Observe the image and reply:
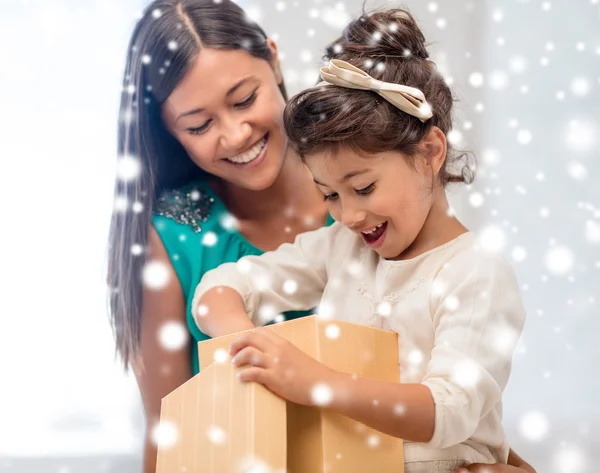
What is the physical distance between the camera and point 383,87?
1144 mm

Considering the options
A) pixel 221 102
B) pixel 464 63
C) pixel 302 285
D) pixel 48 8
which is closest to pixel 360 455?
pixel 302 285

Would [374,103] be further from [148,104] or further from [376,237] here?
[148,104]

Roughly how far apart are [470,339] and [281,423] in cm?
31

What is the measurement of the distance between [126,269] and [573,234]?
3.95 ft

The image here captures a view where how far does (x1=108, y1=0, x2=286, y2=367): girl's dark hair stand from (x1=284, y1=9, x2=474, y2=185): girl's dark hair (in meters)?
0.29

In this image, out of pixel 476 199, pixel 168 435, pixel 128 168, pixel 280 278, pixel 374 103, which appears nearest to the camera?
pixel 168 435

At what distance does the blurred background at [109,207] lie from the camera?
2.04 metres

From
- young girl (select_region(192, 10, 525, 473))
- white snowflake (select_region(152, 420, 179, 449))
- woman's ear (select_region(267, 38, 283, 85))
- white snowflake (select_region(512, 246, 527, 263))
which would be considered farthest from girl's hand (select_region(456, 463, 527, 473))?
white snowflake (select_region(512, 246, 527, 263))

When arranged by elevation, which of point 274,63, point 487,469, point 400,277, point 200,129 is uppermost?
point 274,63

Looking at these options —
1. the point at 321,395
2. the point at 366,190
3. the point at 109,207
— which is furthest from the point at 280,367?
the point at 109,207

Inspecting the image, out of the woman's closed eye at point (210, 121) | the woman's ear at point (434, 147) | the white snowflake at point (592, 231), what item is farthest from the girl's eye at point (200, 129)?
the white snowflake at point (592, 231)

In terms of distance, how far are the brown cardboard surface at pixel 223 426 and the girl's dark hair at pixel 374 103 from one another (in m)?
0.39

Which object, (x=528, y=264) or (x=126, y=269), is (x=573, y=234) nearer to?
(x=528, y=264)

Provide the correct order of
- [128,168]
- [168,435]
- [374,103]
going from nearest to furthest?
[168,435] < [374,103] < [128,168]
